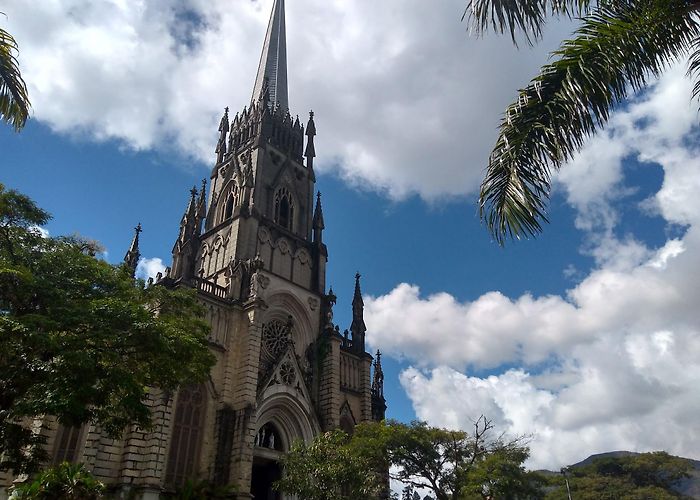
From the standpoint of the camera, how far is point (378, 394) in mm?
39344

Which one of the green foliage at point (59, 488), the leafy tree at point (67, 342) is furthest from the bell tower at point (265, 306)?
the green foliage at point (59, 488)

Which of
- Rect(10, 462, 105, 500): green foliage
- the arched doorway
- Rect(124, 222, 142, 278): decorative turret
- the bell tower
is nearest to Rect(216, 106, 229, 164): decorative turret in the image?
the bell tower

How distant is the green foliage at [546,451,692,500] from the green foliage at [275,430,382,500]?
1266 inches

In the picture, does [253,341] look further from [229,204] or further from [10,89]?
[10,89]

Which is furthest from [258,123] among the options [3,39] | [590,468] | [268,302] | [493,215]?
[590,468]

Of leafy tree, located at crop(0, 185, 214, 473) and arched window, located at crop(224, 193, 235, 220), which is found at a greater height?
arched window, located at crop(224, 193, 235, 220)

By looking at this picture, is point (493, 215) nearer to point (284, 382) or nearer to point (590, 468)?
point (284, 382)

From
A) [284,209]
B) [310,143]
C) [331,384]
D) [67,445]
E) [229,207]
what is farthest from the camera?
[310,143]

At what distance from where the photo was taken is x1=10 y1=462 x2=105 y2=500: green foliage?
12.1 metres

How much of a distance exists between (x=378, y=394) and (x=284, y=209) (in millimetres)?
14530

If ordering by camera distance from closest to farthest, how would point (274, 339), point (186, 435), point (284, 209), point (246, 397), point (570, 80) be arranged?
point (570, 80), point (186, 435), point (246, 397), point (274, 339), point (284, 209)

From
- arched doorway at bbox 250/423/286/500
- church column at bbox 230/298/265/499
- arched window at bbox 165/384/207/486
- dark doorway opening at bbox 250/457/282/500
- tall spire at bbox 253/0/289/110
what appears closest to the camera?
arched window at bbox 165/384/207/486

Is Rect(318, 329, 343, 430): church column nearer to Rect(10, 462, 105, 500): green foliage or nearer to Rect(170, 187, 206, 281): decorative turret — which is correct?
Rect(170, 187, 206, 281): decorative turret

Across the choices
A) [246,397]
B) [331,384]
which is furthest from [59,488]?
[331,384]
